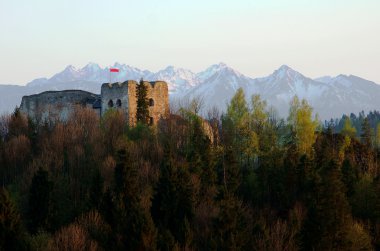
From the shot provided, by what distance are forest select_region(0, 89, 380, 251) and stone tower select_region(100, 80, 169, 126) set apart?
40.4 inches

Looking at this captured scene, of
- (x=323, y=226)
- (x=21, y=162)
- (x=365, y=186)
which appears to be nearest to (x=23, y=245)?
(x=21, y=162)

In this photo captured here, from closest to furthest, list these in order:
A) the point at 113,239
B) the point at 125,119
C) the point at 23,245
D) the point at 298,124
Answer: the point at 23,245 → the point at 113,239 → the point at 125,119 → the point at 298,124

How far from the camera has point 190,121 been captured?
5894 cm

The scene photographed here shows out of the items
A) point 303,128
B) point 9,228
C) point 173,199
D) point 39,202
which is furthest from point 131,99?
point 9,228

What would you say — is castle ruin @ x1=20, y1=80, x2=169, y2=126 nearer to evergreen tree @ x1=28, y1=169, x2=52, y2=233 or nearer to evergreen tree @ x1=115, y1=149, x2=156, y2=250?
evergreen tree @ x1=115, y1=149, x2=156, y2=250

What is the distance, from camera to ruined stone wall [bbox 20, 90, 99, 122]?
61594 millimetres

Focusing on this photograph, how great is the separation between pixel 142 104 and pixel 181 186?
19.5 meters

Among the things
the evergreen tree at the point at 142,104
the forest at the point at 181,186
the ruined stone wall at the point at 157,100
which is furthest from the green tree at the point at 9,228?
the ruined stone wall at the point at 157,100

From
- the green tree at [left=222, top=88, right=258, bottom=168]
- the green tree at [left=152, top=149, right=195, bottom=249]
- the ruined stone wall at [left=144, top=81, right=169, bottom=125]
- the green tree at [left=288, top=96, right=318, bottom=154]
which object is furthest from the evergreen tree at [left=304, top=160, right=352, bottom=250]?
the ruined stone wall at [left=144, top=81, right=169, bottom=125]

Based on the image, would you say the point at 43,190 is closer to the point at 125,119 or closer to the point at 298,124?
the point at 125,119

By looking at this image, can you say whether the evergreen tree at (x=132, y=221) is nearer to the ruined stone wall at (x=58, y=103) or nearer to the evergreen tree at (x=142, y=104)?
the evergreen tree at (x=142, y=104)

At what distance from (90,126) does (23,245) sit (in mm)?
23053

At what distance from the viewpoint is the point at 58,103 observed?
204ft

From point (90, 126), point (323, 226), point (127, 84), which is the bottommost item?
point (323, 226)
